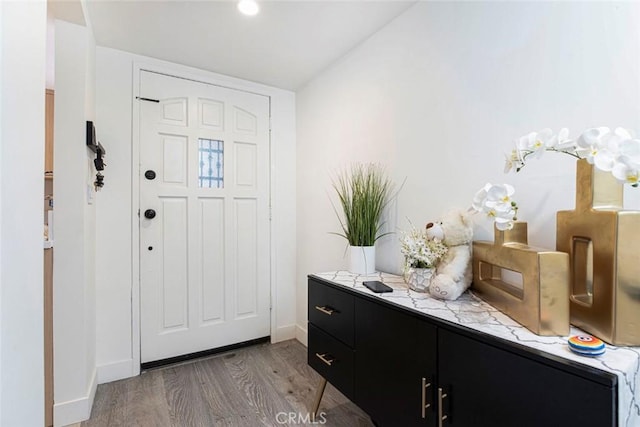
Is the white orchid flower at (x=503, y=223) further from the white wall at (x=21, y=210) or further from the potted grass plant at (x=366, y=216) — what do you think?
the white wall at (x=21, y=210)

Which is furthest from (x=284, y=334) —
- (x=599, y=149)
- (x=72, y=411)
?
(x=599, y=149)

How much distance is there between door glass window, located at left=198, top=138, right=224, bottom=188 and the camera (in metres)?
2.46

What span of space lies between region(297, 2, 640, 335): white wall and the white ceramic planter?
0.14 meters

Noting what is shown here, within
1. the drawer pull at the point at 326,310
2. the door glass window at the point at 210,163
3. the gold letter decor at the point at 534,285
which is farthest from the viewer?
the door glass window at the point at 210,163

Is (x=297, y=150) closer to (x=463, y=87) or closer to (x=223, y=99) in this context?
(x=223, y=99)

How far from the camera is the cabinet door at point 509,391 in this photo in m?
0.68

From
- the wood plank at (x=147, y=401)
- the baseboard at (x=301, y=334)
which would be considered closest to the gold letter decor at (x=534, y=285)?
the wood plank at (x=147, y=401)

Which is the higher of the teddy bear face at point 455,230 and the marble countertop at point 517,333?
the teddy bear face at point 455,230

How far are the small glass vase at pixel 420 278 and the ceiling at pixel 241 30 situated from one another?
55.5 inches

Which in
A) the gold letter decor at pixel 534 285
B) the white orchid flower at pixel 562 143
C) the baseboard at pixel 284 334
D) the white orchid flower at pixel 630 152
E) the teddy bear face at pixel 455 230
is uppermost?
the white orchid flower at pixel 562 143

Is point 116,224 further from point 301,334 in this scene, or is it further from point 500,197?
point 500,197

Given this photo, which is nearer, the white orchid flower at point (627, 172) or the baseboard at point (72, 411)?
the white orchid flower at point (627, 172)

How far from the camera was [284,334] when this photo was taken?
2785 millimetres

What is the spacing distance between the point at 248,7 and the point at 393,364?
189cm
